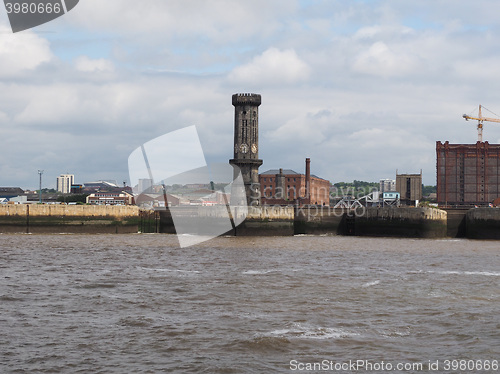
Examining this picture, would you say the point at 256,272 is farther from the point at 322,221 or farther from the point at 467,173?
the point at 467,173

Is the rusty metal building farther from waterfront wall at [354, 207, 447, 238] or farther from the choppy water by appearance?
the choppy water

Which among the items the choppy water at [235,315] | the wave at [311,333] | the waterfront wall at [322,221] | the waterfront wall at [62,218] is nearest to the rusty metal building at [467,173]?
the waterfront wall at [322,221]

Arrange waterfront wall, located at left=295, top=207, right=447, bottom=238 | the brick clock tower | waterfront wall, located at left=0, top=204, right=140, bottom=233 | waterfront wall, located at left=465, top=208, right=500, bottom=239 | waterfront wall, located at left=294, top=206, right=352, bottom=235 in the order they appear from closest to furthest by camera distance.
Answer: waterfront wall, located at left=0, top=204, right=140, bottom=233, waterfront wall, located at left=465, top=208, right=500, bottom=239, waterfront wall, located at left=295, top=207, right=447, bottom=238, waterfront wall, located at left=294, top=206, right=352, bottom=235, the brick clock tower

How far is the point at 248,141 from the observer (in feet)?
267

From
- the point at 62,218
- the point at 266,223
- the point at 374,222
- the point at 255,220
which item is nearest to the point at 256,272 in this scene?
the point at 255,220

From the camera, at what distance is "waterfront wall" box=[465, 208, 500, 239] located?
6625cm

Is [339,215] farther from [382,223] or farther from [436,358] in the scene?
[436,358]

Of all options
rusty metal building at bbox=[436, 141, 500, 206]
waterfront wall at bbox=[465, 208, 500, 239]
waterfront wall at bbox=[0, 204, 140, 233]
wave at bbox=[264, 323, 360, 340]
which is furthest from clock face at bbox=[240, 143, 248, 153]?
rusty metal building at bbox=[436, 141, 500, 206]

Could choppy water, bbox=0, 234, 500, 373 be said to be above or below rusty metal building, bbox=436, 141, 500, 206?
below

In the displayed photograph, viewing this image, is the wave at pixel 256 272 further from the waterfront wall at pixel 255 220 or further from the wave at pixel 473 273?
the waterfront wall at pixel 255 220

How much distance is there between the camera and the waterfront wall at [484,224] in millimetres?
66250

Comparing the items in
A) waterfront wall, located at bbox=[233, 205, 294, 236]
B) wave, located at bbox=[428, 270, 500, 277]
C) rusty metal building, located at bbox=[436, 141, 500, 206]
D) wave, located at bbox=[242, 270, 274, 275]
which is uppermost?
rusty metal building, located at bbox=[436, 141, 500, 206]

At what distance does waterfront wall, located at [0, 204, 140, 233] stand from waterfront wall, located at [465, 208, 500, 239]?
128ft

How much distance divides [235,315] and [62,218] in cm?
5163
